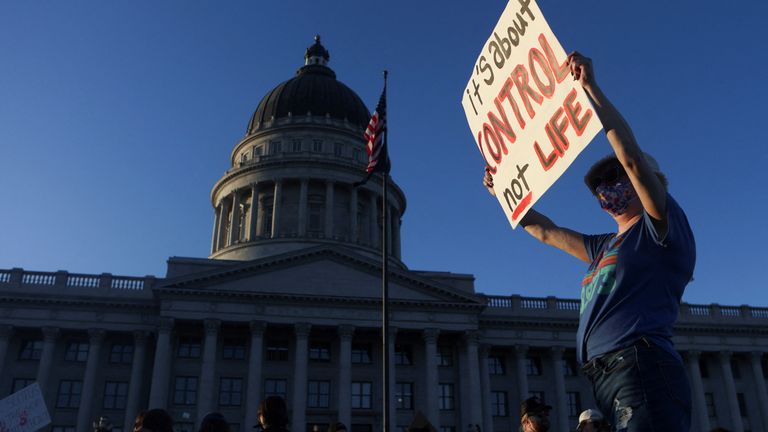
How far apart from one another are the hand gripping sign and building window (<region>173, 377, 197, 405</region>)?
44.2m

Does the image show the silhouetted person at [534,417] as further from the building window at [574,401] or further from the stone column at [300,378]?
the building window at [574,401]

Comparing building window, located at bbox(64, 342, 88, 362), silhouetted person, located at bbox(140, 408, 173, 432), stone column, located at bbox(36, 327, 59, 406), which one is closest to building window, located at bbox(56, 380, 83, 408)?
stone column, located at bbox(36, 327, 59, 406)

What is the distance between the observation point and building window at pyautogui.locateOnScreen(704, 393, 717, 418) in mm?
55281

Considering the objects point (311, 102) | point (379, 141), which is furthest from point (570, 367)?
point (311, 102)

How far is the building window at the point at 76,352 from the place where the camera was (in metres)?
47.3

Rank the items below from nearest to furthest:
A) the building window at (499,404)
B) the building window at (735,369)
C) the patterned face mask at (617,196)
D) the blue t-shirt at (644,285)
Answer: the blue t-shirt at (644,285), the patterned face mask at (617,196), the building window at (499,404), the building window at (735,369)

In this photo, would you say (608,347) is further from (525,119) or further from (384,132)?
(384,132)

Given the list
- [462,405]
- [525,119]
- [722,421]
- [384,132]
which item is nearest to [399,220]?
[462,405]

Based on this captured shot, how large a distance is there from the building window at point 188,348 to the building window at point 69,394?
659cm

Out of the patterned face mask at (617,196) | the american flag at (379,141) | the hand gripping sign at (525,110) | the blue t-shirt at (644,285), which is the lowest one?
the blue t-shirt at (644,285)

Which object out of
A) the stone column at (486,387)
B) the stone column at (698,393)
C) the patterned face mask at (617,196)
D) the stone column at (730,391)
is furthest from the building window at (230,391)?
the patterned face mask at (617,196)

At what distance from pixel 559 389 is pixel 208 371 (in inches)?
985

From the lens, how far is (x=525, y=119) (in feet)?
15.8

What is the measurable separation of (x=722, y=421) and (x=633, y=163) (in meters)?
59.5
